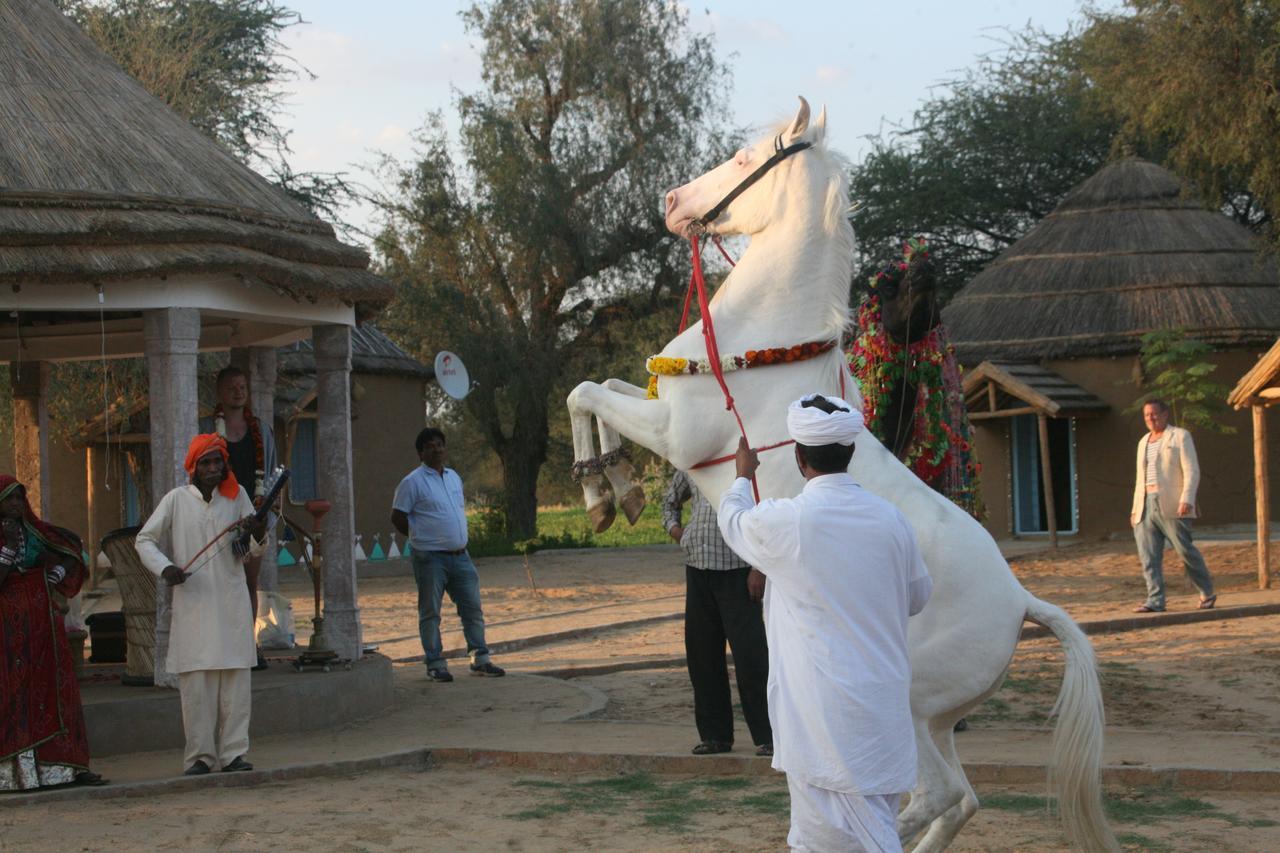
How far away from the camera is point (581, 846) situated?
6.38 metres

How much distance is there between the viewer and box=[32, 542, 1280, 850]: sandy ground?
6578mm

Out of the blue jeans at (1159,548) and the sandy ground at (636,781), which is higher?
the blue jeans at (1159,548)

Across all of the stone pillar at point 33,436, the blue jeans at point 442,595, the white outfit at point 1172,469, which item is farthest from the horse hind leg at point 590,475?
the white outfit at point 1172,469

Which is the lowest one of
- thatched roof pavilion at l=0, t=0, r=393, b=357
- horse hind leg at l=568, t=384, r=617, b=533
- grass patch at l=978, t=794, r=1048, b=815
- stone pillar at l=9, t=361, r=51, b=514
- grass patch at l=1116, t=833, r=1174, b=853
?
grass patch at l=978, t=794, r=1048, b=815

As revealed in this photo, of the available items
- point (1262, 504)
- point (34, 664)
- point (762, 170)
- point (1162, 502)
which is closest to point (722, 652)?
point (762, 170)

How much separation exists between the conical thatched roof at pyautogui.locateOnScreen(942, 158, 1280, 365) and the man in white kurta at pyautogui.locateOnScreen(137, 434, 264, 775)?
1899 centimetres

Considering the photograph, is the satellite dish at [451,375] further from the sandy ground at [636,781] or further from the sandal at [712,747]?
the sandal at [712,747]

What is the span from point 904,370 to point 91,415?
59.3 ft

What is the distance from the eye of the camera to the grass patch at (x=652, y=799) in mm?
7008

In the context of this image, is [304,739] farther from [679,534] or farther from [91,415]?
[91,415]

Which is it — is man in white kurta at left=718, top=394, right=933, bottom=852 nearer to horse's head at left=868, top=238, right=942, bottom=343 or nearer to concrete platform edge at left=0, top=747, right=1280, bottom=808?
concrete platform edge at left=0, top=747, right=1280, bottom=808

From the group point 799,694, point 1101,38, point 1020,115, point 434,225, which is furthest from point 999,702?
point 1020,115

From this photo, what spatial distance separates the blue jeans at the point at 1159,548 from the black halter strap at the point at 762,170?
999 centimetres

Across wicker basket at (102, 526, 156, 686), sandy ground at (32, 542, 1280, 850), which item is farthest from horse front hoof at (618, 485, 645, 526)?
wicker basket at (102, 526, 156, 686)
